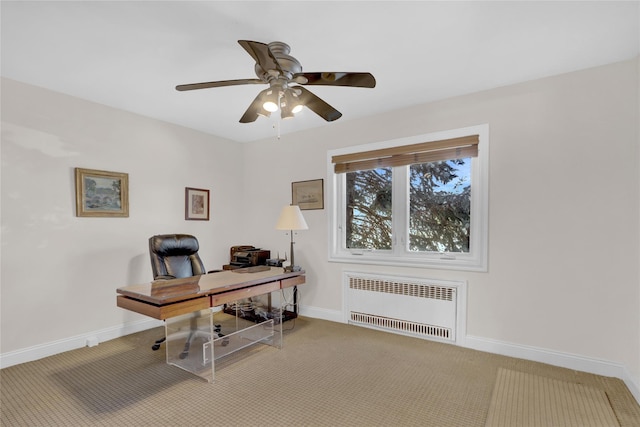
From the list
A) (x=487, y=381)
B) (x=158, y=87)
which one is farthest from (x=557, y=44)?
(x=158, y=87)

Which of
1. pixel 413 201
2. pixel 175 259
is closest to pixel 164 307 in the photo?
pixel 175 259

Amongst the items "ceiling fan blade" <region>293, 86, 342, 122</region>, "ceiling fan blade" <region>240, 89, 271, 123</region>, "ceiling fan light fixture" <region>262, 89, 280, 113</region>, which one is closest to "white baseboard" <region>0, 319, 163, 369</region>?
"ceiling fan blade" <region>240, 89, 271, 123</region>

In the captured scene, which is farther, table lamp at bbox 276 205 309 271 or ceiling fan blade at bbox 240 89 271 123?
table lamp at bbox 276 205 309 271

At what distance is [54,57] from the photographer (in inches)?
88.7

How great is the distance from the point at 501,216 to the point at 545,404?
1458 mm

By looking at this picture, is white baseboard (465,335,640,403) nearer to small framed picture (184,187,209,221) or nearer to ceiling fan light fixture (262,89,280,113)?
ceiling fan light fixture (262,89,280,113)

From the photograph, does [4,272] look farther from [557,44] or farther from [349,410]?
[557,44]

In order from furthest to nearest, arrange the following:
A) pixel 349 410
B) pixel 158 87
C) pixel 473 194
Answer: pixel 473 194 → pixel 158 87 → pixel 349 410

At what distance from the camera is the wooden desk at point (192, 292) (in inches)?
80.4

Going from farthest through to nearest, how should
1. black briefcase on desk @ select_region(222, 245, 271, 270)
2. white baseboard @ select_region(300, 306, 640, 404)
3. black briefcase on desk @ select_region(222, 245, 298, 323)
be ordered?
black briefcase on desk @ select_region(222, 245, 271, 270)
black briefcase on desk @ select_region(222, 245, 298, 323)
white baseboard @ select_region(300, 306, 640, 404)

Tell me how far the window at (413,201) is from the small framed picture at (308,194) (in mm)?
149

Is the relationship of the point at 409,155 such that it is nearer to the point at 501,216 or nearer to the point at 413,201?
the point at 413,201

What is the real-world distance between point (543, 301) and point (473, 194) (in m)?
1.09

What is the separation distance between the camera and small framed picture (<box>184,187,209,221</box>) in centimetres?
389
